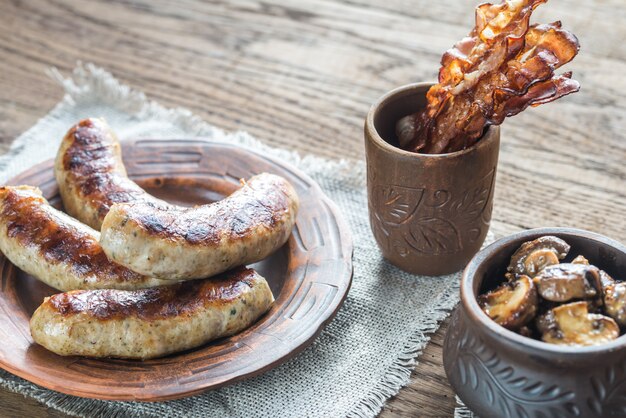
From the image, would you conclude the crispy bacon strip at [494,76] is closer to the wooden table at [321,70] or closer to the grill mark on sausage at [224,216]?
the grill mark on sausage at [224,216]

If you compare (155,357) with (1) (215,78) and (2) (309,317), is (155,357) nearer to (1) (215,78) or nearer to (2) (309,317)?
(2) (309,317)

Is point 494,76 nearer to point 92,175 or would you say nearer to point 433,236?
point 433,236

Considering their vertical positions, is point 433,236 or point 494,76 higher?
point 494,76

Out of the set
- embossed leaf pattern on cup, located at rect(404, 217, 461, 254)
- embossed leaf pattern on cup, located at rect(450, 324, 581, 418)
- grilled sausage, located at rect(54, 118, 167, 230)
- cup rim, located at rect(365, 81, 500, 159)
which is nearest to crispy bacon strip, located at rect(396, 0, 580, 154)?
cup rim, located at rect(365, 81, 500, 159)

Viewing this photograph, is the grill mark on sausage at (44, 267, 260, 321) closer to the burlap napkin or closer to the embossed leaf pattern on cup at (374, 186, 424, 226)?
the burlap napkin

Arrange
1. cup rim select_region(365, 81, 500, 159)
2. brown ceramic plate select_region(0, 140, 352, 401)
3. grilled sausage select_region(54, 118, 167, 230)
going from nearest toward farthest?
brown ceramic plate select_region(0, 140, 352, 401) → cup rim select_region(365, 81, 500, 159) → grilled sausage select_region(54, 118, 167, 230)

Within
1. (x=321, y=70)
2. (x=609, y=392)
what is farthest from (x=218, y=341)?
(x=321, y=70)

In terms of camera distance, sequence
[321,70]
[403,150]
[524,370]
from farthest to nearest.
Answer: [321,70] → [403,150] → [524,370]
